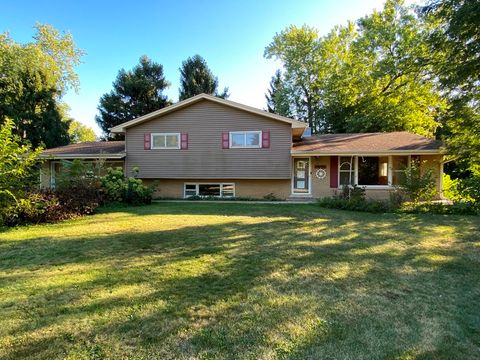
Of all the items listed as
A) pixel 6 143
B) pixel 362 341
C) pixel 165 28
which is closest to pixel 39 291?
Result: pixel 362 341

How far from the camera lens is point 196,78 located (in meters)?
32.8

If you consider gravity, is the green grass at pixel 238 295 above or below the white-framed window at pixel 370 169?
below

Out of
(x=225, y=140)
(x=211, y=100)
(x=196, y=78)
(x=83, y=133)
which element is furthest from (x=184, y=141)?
(x=83, y=133)

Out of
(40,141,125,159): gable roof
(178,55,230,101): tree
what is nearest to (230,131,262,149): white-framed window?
(40,141,125,159): gable roof

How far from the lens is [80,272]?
179 inches

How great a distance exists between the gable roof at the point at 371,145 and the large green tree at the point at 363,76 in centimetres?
773

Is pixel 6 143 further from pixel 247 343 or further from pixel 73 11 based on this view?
pixel 73 11

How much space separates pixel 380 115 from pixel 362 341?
25.3 meters

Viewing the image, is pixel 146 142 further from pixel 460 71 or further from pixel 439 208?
pixel 460 71

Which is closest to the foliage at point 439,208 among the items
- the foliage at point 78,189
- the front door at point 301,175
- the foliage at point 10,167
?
the front door at point 301,175

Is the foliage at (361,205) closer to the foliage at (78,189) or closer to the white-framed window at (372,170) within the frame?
the white-framed window at (372,170)

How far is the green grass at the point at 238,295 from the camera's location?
2.77 m

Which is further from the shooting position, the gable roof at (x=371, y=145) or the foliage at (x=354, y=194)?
the gable roof at (x=371, y=145)

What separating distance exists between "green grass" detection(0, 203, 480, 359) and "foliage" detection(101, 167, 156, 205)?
20.3ft
